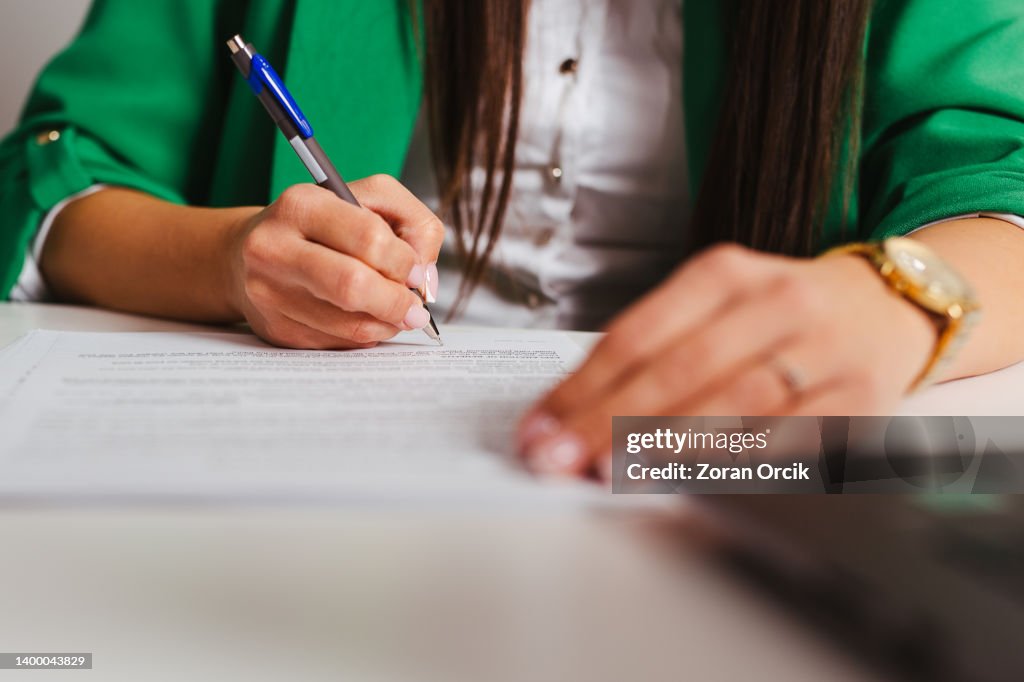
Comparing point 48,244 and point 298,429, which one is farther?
point 48,244

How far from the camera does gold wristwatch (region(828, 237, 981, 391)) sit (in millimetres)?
339

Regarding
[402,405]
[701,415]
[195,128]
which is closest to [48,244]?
[195,128]

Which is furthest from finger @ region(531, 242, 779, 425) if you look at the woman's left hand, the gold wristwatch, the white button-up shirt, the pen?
the white button-up shirt

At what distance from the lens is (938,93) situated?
63cm

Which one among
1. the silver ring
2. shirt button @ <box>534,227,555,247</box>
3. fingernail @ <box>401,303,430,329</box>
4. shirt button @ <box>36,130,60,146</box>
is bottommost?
shirt button @ <box>534,227,555,247</box>

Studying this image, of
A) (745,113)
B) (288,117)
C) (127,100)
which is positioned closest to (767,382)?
(288,117)

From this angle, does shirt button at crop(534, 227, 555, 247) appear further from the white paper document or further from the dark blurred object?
the dark blurred object

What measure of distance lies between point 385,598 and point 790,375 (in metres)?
0.15

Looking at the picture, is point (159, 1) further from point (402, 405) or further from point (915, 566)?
point (915, 566)

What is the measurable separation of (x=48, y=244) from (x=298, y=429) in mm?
494

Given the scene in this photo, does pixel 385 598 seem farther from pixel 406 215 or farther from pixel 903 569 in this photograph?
pixel 406 215

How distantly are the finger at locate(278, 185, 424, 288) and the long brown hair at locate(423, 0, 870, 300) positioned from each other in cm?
25

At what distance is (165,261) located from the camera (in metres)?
0.58

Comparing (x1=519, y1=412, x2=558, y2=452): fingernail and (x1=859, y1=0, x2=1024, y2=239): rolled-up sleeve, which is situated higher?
(x1=859, y1=0, x2=1024, y2=239): rolled-up sleeve
